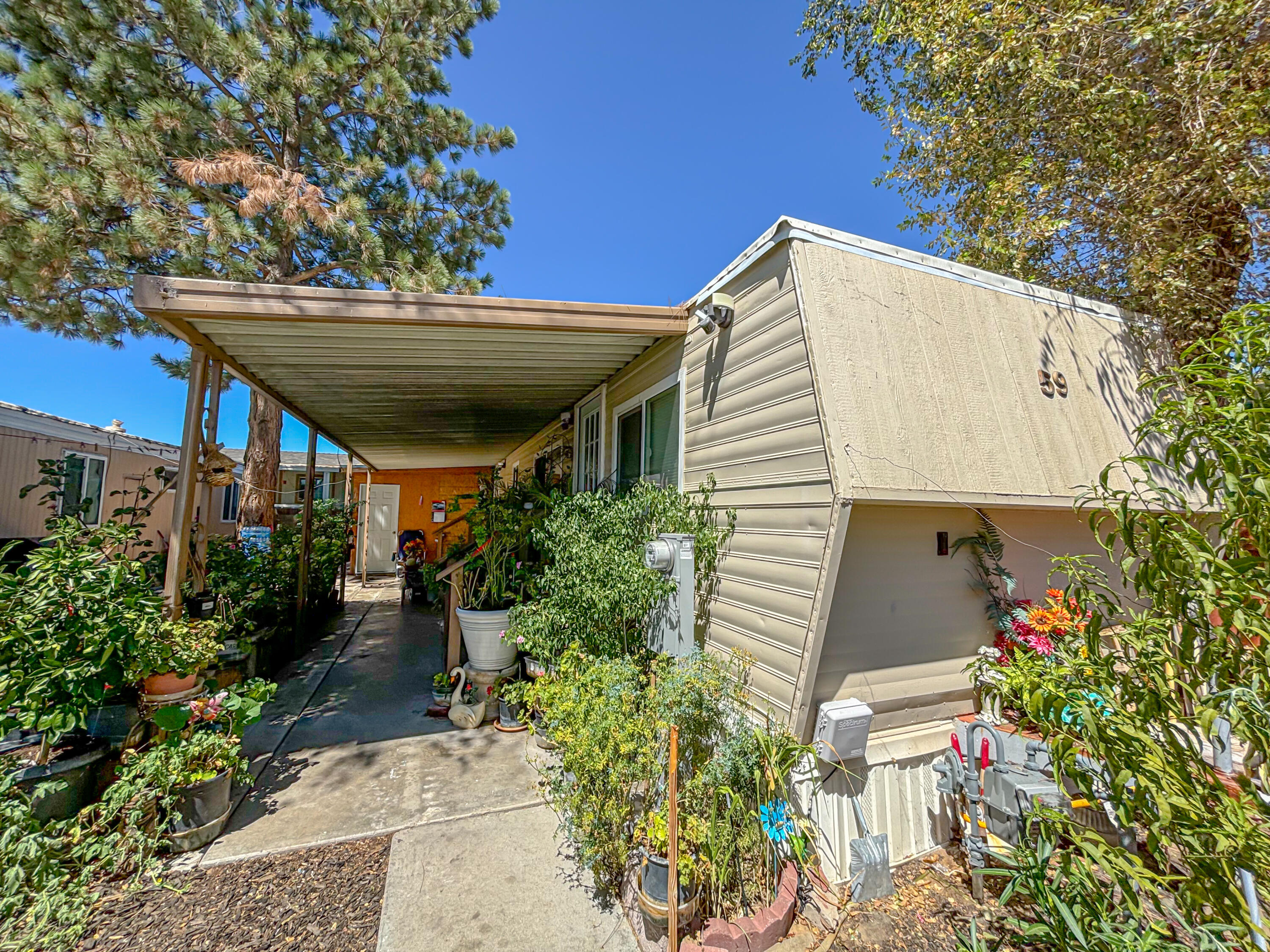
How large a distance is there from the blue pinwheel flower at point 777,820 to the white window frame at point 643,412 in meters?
2.07

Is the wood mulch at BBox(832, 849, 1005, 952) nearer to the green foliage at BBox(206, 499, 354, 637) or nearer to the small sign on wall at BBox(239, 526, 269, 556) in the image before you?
the green foliage at BBox(206, 499, 354, 637)

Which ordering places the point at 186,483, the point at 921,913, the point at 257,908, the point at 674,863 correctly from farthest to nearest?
the point at 186,483 → the point at 921,913 → the point at 257,908 → the point at 674,863

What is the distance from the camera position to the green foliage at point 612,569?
346 centimetres

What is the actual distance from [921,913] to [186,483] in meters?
5.38

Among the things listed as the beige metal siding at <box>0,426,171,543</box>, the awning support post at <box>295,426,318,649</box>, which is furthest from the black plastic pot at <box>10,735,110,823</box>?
the beige metal siding at <box>0,426,171,543</box>

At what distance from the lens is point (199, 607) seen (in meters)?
4.69

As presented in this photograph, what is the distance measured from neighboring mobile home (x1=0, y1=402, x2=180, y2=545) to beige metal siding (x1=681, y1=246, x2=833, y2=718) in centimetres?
749

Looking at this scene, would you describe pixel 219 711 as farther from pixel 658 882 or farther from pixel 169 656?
pixel 658 882

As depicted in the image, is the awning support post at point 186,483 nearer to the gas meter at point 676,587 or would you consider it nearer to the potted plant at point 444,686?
the potted plant at point 444,686

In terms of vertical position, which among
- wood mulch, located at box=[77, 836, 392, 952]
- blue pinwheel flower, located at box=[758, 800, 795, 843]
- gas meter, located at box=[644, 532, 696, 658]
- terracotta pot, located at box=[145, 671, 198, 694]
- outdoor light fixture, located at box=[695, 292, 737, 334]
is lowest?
wood mulch, located at box=[77, 836, 392, 952]

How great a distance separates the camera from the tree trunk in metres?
7.05

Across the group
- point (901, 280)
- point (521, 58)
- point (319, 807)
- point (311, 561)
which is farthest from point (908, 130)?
point (311, 561)

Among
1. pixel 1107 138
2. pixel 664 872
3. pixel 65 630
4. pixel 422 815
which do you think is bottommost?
pixel 422 815

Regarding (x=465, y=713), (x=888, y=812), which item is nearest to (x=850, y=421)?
(x=888, y=812)
